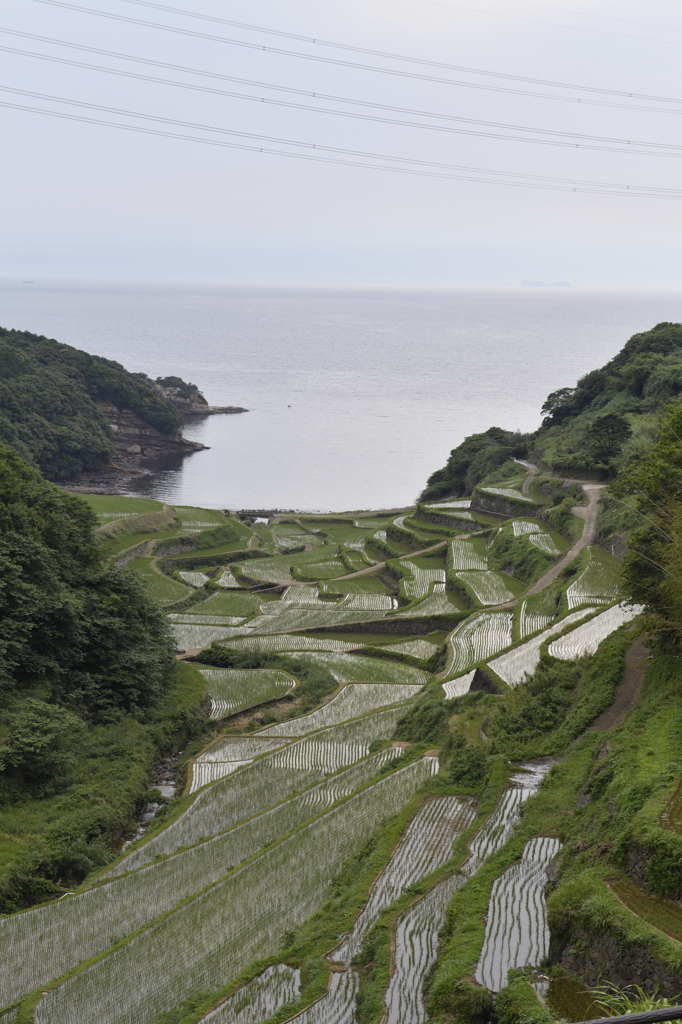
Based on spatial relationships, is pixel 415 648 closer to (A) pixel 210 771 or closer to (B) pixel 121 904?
(A) pixel 210 771

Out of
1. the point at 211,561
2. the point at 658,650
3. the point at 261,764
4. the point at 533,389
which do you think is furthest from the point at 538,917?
the point at 533,389

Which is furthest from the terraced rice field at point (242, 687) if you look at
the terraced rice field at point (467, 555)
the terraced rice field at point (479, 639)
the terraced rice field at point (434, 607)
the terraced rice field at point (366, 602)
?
the terraced rice field at point (467, 555)

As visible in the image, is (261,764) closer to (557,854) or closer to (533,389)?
(557,854)

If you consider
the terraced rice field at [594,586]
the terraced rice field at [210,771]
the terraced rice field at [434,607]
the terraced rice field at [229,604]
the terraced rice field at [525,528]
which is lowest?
the terraced rice field at [210,771]

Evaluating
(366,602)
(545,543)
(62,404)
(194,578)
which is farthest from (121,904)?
(62,404)

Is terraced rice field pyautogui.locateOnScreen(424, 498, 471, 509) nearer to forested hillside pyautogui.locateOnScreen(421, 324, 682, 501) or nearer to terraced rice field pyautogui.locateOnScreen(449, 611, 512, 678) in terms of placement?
forested hillside pyautogui.locateOnScreen(421, 324, 682, 501)

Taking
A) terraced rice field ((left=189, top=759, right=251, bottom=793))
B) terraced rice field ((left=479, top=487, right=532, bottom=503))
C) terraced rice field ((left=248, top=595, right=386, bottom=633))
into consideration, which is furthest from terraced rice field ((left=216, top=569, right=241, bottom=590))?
terraced rice field ((left=189, top=759, right=251, bottom=793))

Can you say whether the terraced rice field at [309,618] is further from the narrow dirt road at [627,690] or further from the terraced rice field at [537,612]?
the narrow dirt road at [627,690]
